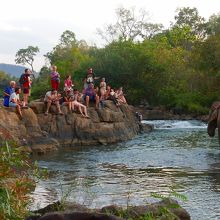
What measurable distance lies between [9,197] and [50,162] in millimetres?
12123

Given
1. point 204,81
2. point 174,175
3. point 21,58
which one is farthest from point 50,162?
point 21,58

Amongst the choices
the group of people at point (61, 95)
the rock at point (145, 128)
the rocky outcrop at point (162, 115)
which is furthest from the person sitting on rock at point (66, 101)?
the rocky outcrop at point (162, 115)

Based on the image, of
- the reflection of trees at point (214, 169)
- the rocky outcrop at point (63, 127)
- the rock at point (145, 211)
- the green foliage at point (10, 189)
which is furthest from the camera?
the rocky outcrop at point (63, 127)

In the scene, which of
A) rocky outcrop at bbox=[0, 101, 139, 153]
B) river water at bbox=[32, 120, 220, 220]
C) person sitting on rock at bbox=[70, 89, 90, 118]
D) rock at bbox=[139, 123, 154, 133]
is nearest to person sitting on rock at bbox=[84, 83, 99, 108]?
rocky outcrop at bbox=[0, 101, 139, 153]

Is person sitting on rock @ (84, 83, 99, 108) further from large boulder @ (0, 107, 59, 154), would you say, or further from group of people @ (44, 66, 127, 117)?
large boulder @ (0, 107, 59, 154)

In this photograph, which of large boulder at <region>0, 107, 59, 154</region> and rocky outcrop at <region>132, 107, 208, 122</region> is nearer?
large boulder at <region>0, 107, 59, 154</region>

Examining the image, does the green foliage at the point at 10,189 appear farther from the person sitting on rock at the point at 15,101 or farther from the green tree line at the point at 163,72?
the green tree line at the point at 163,72

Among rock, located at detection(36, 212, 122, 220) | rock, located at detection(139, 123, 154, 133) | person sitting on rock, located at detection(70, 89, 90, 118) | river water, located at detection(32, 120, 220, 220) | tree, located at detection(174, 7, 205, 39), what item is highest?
tree, located at detection(174, 7, 205, 39)

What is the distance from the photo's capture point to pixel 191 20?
90750 millimetres

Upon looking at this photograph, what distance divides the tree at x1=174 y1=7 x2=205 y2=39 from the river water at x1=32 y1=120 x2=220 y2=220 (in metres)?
62.8

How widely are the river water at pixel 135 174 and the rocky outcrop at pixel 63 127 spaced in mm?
1039

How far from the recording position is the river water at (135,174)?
12422mm

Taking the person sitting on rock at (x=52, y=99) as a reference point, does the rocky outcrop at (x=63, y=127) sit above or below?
below

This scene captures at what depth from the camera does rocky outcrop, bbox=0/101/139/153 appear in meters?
23.0
